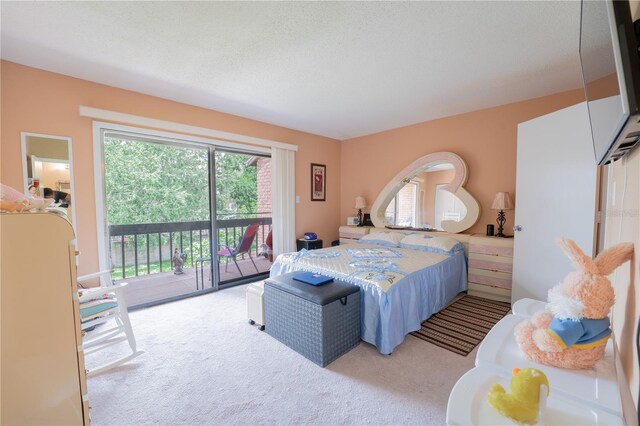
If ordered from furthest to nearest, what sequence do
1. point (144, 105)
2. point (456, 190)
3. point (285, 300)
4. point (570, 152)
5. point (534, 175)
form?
point (456, 190) → point (144, 105) → point (534, 175) → point (570, 152) → point (285, 300)

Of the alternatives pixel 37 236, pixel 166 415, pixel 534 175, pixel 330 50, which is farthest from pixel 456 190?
pixel 37 236

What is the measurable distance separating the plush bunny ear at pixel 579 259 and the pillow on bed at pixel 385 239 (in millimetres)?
2834

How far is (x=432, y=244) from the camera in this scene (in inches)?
131

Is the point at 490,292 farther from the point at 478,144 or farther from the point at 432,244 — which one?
the point at 478,144

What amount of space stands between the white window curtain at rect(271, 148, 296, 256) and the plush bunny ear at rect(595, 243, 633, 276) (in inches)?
145

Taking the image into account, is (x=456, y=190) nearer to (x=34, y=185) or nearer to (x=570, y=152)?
(x=570, y=152)

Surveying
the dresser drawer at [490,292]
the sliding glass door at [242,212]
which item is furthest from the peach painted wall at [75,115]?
the dresser drawer at [490,292]

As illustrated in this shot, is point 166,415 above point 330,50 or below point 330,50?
below

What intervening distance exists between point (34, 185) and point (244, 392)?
8.50ft

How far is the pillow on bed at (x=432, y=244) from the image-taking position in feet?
10.7

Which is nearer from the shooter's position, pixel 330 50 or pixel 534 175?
pixel 330 50

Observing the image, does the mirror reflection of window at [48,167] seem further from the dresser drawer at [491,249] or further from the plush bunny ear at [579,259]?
the dresser drawer at [491,249]

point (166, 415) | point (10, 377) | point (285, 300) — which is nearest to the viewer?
point (10, 377)

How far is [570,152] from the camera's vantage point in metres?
2.43
